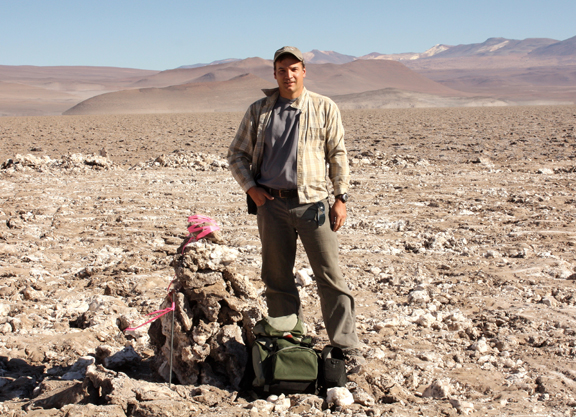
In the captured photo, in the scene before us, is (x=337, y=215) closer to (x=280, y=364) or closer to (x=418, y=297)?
(x=280, y=364)

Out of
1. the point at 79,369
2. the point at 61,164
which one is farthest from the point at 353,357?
the point at 61,164

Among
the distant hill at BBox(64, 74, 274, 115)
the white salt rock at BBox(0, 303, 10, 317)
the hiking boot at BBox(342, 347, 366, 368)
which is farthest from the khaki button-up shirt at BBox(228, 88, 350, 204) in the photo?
the distant hill at BBox(64, 74, 274, 115)

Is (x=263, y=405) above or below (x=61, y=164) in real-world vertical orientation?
below

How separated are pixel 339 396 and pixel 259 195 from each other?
1108 millimetres

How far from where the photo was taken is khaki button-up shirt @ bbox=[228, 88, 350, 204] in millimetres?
2746

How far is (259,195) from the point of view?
110 inches

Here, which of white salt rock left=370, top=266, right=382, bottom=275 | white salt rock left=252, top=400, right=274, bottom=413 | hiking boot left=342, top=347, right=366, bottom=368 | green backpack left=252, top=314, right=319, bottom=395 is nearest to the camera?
white salt rock left=252, top=400, right=274, bottom=413

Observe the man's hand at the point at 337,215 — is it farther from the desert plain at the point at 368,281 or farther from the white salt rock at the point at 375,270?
the white salt rock at the point at 375,270

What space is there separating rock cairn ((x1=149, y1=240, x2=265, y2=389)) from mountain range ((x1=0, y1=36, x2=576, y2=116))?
6459cm

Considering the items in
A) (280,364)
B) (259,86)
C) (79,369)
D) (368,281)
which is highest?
(259,86)

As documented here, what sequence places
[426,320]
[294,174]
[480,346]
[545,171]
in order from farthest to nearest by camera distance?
[545,171] < [426,320] < [480,346] < [294,174]

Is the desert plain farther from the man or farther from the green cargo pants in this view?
the man

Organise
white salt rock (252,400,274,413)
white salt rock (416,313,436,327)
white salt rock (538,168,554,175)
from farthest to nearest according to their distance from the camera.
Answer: white salt rock (538,168,554,175)
white salt rock (416,313,436,327)
white salt rock (252,400,274,413)

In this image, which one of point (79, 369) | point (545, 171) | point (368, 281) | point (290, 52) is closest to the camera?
point (290, 52)
